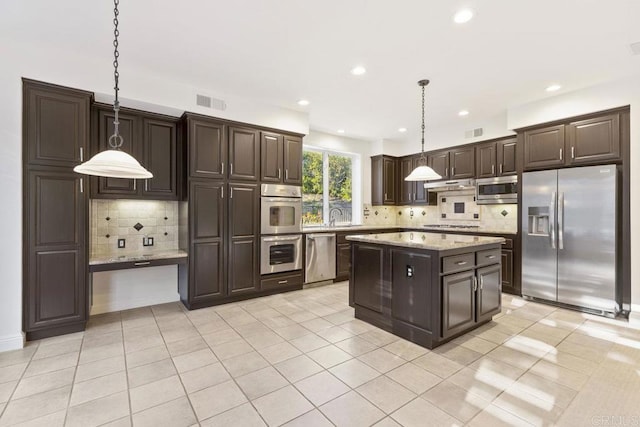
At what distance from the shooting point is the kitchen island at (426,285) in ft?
9.18

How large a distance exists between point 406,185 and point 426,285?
404cm

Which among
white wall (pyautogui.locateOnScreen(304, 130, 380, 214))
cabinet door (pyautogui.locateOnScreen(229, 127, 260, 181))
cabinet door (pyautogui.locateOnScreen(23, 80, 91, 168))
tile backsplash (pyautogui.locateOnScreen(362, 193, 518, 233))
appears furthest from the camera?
white wall (pyautogui.locateOnScreen(304, 130, 380, 214))

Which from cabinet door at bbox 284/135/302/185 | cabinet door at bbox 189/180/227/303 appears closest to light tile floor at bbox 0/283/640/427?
cabinet door at bbox 189/180/227/303

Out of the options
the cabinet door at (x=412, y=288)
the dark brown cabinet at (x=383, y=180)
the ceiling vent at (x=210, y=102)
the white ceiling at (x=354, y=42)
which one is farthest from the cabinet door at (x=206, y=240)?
the dark brown cabinet at (x=383, y=180)

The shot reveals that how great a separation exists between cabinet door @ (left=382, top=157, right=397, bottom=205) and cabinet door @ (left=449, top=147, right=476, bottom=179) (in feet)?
4.32

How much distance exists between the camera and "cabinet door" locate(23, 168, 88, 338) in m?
2.95

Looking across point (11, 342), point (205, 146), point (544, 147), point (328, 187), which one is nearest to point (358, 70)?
point (205, 146)

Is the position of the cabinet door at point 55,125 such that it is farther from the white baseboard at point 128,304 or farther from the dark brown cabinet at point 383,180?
the dark brown cabinet at point 383,180

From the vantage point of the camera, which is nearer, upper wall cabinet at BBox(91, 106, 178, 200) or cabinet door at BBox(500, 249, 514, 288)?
upper wall cabinet at BBox(91, 106, 178, 200)

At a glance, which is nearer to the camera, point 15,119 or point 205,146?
point 15,119

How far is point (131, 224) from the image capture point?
401cm

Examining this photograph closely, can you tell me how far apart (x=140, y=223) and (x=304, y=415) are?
3.39 m

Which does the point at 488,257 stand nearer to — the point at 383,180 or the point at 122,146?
the point at 383,180

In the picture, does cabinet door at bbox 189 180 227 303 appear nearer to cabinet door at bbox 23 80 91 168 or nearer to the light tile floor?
the light tile floor
